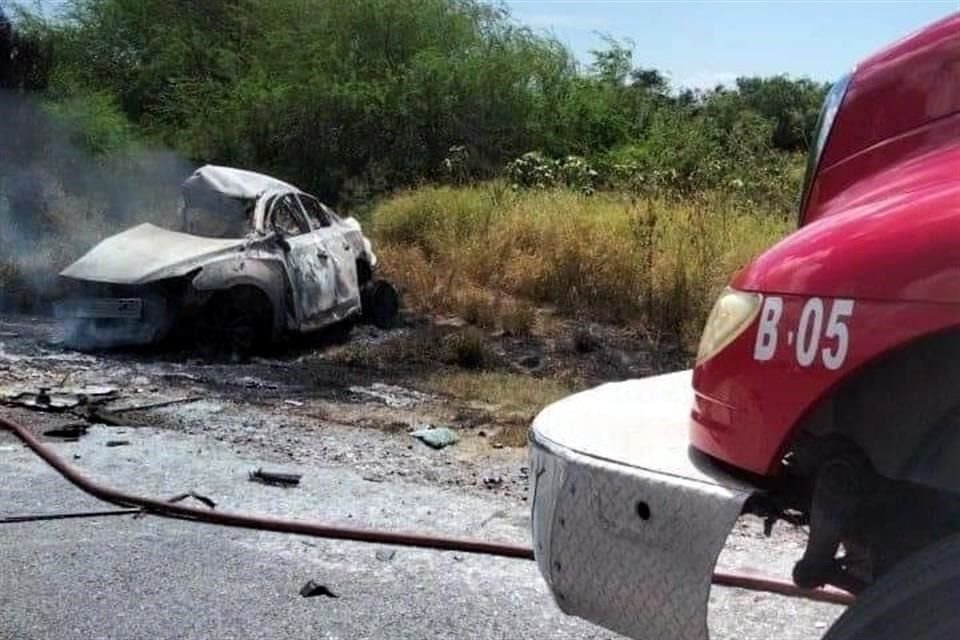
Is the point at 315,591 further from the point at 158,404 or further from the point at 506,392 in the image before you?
the point at 506,392

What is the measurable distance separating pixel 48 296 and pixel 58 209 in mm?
2972

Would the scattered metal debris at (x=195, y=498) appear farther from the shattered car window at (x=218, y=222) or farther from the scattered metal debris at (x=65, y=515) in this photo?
the shattered car window at (x=218, y=222)

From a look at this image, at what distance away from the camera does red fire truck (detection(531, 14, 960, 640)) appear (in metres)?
2.20

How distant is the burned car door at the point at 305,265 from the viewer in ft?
36.8

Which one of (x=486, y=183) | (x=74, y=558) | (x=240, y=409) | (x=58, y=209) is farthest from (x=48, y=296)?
(x=74, y=558)

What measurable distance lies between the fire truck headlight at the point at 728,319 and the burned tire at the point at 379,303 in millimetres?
10450

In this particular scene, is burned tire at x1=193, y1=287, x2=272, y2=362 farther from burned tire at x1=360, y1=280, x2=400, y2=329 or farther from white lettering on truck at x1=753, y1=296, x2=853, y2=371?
white lettering on truck at x1=753, y1=296, x2=853, y2=371

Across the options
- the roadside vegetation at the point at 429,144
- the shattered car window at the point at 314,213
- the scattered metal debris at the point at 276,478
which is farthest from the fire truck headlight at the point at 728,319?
the shattered car window at the point at 314,213

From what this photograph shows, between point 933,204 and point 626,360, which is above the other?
point 933,204

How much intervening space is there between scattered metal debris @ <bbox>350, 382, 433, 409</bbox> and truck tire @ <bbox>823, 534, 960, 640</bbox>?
705 centimetres

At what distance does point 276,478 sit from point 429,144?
15.7m

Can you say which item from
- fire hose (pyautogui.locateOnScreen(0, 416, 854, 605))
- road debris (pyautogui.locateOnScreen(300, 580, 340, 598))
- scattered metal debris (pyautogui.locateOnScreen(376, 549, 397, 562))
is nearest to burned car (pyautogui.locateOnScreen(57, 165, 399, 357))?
fire hose (pyautogui.locateOnScreen(0, 416, 854, 605))

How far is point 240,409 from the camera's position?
8898mm

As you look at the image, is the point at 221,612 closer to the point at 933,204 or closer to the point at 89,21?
the point at 933,204
